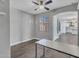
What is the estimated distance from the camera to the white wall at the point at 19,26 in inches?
202

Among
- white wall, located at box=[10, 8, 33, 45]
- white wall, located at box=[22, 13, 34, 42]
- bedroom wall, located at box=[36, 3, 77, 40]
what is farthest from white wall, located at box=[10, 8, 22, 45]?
bedroom wall, located at box=[36, 3, 77, 40]

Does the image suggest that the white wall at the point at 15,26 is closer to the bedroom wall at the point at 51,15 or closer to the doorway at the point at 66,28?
the bedroom wall at the point at 51,15

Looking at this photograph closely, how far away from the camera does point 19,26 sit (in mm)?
5688

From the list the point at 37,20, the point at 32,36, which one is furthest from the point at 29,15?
the point at 32,36

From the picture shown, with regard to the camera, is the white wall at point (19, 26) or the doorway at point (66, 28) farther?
the doorway at point (66, 28)

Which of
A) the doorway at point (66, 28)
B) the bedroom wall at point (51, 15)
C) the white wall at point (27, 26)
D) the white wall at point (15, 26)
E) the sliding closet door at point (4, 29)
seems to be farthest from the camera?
the white wall at point (27, 26)

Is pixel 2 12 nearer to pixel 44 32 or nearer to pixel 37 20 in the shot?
pixel 44 32

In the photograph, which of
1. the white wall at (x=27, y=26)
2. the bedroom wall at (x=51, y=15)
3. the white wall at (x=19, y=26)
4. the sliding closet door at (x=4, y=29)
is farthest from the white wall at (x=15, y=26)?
the sliding closet door at (x=4, y=29)

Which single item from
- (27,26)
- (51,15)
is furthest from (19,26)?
(51,15)

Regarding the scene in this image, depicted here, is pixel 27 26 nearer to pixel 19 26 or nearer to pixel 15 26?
pixel 19 26

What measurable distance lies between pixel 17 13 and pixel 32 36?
8.51 feet

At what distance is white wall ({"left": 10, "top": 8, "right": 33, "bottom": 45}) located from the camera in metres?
5.13

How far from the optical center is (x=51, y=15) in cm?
574

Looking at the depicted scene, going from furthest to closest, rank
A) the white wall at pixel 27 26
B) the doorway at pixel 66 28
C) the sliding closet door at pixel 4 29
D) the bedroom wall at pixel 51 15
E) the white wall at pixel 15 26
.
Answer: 1. the white wall at pixel 27 26
2. the doorway at pixel 66 28
3. the white wall at pixel 15 26
4. the bedroom wall at pixel 51 15
5. the sliding closet door at pixel 4 29
